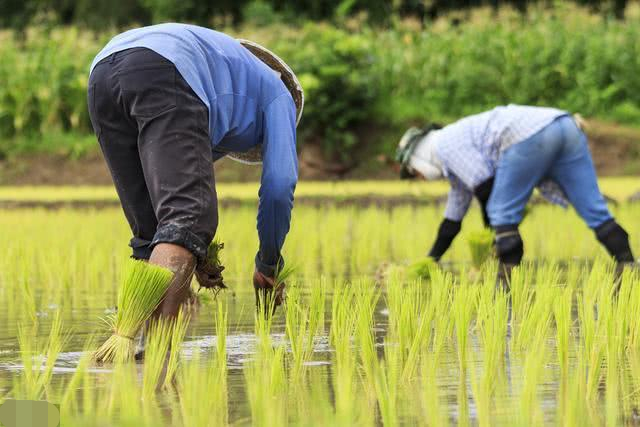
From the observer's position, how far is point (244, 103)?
4285mm

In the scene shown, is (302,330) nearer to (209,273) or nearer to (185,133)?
(209,273)

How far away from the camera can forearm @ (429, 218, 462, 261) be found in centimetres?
783

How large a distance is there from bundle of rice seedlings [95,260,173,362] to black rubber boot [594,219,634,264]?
13.4 ft

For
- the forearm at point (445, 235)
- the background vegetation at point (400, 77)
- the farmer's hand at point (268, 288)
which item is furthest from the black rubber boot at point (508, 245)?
the background vegetation at point (400, 77)

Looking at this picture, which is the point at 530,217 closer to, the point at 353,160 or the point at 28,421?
the point at 353,160

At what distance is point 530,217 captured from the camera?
12.0 metres

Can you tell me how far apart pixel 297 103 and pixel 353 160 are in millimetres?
15097

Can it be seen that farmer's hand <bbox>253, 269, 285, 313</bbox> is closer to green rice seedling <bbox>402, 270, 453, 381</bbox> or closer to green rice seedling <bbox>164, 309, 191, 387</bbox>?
green rice seedling <bbox>402, 270, 453, 381</bbox>

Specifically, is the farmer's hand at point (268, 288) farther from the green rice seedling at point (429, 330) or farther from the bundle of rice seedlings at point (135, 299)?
the bundle of rice seedlings at point (135, 299)

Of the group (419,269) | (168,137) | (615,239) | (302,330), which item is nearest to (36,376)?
(168,137)

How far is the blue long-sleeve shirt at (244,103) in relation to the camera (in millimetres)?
4121

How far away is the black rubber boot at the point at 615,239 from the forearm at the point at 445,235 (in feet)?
2.67

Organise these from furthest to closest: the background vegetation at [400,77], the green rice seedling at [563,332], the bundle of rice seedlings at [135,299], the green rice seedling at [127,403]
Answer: the background vegetation at [400,77]
the green rice seedling at [563,332]
the bundle of rice seedlings at [135,299]
the green rice seedling at [127,403]

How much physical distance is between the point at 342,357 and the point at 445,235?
13.1ft
